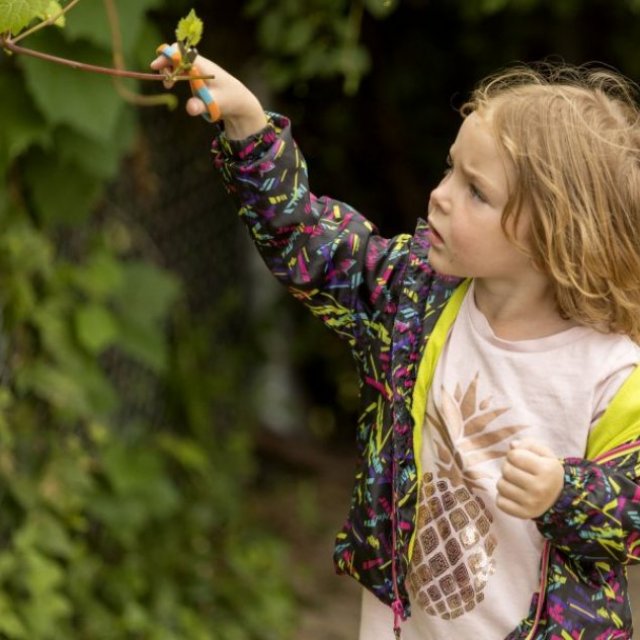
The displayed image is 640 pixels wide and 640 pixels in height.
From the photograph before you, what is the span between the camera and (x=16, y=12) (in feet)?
5.50

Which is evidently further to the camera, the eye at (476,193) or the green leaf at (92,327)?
the green leaf at (92,327)

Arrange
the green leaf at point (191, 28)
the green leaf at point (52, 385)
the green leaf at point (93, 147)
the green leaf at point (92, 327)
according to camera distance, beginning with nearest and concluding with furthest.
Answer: the green leaf at point (191, 28) → the green leaf at point (93, 147) → the green leaf at point (52, 385) → the green leaf at point (92, 327)

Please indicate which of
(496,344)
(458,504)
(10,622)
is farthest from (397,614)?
(10,622)

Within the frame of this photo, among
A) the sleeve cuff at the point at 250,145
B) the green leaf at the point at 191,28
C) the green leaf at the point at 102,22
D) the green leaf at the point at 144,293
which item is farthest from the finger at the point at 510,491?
the green leaf at the point at 144,293

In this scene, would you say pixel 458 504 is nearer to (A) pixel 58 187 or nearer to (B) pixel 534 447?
(B) pixel 534 447

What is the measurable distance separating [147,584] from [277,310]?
1.66m

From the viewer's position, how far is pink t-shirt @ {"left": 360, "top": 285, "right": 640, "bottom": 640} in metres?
1.83

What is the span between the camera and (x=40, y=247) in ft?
10.4

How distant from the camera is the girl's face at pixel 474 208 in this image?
5.90 feet

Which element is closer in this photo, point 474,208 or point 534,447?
point 534,447

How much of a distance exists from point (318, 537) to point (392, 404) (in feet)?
10.7

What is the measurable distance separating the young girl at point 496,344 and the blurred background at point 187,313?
0.43 m

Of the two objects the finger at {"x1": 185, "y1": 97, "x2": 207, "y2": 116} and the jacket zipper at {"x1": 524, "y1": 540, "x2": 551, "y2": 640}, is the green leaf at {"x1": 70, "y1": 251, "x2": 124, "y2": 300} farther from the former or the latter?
the jacket zipper at {"x1": 524, "y1": 540, "x2": 551, "y2": 640}

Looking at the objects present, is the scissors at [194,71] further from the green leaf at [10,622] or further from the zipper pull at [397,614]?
the green leaf at [10,622]
